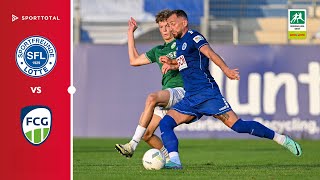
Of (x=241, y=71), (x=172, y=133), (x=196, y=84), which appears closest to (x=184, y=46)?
(x=196, y=84)

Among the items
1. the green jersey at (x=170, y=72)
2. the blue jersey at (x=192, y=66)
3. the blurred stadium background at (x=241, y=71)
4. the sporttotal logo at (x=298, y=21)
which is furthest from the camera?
the sporttotal logo at (x=298, y=21)

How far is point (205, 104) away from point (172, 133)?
54 centimetres

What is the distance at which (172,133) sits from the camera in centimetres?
1277

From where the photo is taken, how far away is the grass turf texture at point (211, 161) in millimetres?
12164

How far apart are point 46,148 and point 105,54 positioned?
14.9m

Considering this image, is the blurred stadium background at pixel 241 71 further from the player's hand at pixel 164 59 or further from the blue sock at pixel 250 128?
the blue sock at pixel 250 128

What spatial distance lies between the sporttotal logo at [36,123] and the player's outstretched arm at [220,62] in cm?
308

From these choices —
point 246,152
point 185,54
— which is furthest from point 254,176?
point 246,152

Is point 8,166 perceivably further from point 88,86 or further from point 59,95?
point 88,86

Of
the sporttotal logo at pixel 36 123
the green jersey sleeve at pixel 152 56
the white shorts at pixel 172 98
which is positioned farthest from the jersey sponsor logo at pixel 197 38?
the sporttotal logo at pixel 36 123

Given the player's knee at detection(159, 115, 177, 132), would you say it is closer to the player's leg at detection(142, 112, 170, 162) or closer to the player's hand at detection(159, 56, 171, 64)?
the player's hand at detection(159, 56, 171, 64)

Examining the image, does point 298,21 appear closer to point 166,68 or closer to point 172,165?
point 166,68

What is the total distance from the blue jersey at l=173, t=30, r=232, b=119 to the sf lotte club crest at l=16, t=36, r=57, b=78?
11.7ft

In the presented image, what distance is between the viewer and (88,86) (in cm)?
2411
